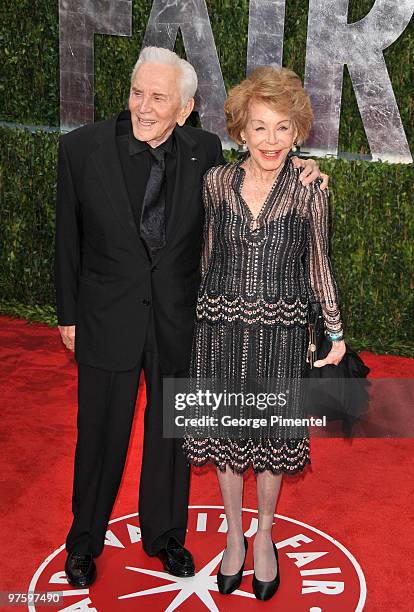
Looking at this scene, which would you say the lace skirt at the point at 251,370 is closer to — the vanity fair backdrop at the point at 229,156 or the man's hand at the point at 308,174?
the man's hand at the point at 308,174

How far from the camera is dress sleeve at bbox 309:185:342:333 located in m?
3.33

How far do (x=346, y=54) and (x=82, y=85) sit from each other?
223cm

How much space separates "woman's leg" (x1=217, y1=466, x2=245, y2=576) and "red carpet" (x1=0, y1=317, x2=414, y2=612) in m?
0.12

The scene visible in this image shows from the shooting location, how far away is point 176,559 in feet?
12.4

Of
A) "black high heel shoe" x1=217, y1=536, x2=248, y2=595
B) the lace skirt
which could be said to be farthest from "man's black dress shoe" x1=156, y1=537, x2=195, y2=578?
the lace skirt

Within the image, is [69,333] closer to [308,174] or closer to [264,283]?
[264,283]


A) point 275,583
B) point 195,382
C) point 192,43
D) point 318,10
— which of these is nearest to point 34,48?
point 192,43

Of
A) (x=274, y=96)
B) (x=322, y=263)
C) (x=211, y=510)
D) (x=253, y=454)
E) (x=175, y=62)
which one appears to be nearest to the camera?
(x=274, y=96)

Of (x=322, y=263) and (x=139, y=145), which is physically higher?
(x=139, y=145)

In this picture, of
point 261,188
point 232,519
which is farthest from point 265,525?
point 261,188

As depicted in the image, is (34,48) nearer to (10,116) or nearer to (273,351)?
(10,116)

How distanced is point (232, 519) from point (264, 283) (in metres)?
1.05

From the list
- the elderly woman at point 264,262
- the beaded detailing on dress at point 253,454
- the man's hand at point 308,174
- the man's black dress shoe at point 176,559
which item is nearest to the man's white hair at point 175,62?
the elderly woman at point 264,262

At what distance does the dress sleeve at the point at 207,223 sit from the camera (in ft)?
11.2
